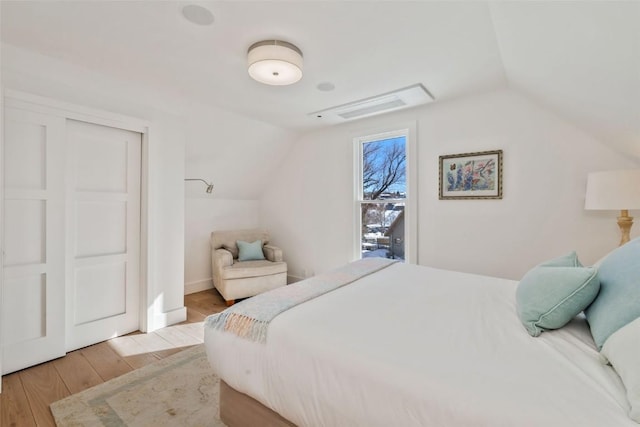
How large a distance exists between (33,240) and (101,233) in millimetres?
446

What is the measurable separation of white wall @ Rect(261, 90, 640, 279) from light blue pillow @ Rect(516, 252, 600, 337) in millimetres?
1733

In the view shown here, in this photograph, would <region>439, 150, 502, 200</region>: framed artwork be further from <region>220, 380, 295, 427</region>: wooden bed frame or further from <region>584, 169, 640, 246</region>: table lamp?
<region>220, 380, 295, 427</region>: wooden bed frame

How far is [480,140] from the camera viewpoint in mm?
2980

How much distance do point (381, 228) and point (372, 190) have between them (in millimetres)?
518

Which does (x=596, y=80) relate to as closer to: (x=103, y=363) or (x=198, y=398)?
(x=198, y=398)

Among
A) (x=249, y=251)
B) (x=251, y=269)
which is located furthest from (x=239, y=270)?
(x=249, y=251)

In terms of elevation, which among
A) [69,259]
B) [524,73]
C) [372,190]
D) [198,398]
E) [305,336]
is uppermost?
[524,73]

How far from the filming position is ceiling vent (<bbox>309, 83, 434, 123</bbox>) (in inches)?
111

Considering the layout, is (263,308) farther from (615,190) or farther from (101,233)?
(615,190)

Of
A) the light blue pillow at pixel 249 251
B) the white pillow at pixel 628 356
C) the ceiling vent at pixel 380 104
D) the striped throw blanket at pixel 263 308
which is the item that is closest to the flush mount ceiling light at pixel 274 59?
the ceiling vent at pixel 380 104

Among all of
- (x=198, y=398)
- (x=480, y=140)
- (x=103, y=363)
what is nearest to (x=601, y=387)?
(x=198, y=398)

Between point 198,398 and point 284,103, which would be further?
point 284,103

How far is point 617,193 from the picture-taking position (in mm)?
2018

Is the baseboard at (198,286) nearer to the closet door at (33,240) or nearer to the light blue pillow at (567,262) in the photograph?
the closet door at (33,240)
